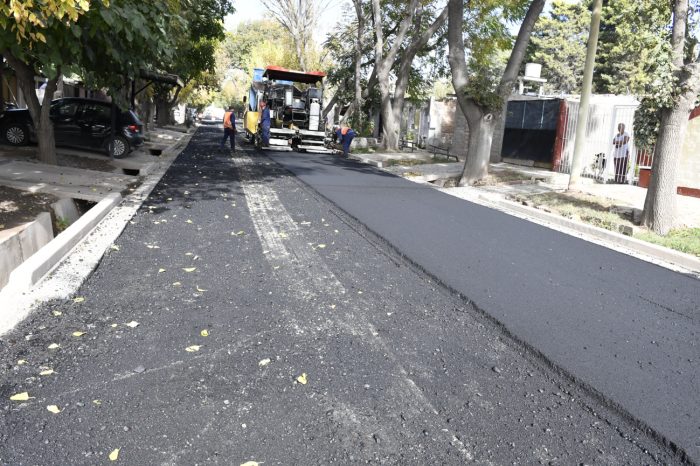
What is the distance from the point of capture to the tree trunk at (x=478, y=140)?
52.5 feet

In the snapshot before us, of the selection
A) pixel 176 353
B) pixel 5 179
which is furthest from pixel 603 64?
pixel 176 353

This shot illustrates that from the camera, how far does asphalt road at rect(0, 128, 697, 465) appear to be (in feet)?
10.3

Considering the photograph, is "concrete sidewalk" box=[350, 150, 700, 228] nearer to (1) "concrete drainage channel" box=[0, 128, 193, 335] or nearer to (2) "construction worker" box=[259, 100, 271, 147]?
(2) "construction worker" box=[259, 100, 271, 147]

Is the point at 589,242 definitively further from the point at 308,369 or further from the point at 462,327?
the point at 308,369

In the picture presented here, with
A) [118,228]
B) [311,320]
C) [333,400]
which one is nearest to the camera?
[333,400]

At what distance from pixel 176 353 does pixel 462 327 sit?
2.40m

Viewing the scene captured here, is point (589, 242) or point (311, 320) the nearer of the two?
point (311, 320)

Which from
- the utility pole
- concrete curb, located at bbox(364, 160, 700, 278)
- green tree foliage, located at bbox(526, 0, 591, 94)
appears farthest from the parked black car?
green tree foliage, located at bbox(526, 0, 591, 94)

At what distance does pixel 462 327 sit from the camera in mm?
4973

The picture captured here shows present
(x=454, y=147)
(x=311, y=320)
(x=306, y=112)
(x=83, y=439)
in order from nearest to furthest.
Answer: (x=83, y=439), (x=311, y=320), (x=306, y=112), (x=454, y=147)

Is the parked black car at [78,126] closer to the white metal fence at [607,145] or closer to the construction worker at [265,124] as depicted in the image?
the construction worker at [265,124]

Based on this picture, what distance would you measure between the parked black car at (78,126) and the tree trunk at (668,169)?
12801 mm

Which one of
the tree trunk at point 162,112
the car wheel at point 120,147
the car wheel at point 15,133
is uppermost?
the tree trunk at point 162,112

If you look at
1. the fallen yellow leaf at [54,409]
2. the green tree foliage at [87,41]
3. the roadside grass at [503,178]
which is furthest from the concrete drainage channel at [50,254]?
the roadside grass at [503,178]
